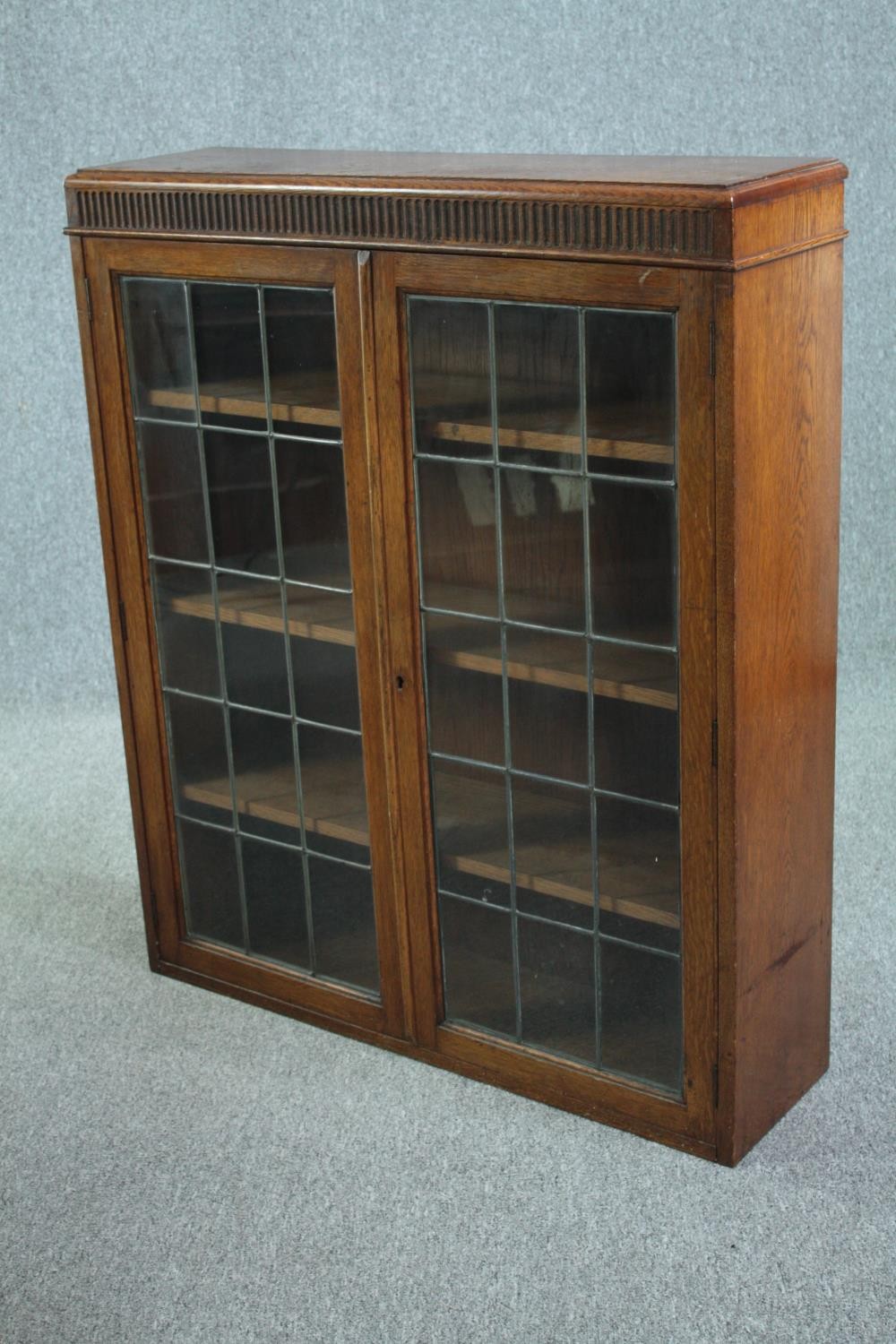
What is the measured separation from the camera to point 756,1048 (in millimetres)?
2229

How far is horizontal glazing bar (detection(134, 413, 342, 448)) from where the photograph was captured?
2.31 m

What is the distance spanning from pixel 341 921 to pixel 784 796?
72 cm

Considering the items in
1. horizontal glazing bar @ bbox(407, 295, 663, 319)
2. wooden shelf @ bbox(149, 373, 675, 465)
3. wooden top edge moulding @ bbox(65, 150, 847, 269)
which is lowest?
wooden shelf @ bbox(149, 373, 675, 465)

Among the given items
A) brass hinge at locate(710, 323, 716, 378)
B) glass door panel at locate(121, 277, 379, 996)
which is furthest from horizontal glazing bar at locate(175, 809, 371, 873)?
brass hinge at locate(710, 323, 716, 378)

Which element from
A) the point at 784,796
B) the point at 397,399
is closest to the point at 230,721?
the point at 397,399

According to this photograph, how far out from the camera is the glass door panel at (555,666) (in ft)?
6.72

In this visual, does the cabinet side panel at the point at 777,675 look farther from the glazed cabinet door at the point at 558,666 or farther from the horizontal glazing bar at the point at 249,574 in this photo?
the horizontal glazing bar at the point at 249,574

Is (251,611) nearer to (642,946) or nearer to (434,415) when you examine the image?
(434,415)

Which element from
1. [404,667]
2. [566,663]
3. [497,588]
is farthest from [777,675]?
[404,667]

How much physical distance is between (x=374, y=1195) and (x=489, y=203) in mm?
1235

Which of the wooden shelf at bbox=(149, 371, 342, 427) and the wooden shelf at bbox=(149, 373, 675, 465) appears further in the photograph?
the wooden shelf at bbox=(149, 371, 342, 427)

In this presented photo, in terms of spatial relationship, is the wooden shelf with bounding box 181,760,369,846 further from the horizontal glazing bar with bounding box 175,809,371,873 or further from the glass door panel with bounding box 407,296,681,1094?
the glass door panel with bounding box 407,296,681,1094

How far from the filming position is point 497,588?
2217 mm

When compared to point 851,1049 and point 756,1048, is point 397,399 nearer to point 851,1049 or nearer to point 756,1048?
point 756,1048
